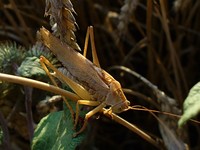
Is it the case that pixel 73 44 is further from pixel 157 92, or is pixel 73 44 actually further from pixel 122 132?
pixel 122 132

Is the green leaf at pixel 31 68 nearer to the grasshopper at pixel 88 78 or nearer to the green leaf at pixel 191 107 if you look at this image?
the grasshopper at pixel 88 78

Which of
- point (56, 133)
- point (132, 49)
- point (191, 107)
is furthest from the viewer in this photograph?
point (132, 49)

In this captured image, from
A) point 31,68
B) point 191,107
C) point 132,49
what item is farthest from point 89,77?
point 132,49

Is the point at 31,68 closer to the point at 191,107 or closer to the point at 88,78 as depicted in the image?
the point at 88,78

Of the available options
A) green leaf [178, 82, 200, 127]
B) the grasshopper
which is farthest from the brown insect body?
green leaf [178, 82, 200, 127]

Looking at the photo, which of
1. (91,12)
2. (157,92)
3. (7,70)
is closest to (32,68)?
(7,70)

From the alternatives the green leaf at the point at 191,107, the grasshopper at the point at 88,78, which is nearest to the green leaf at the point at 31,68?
the grasshopper at the point at 88,78
